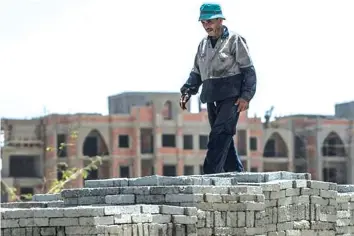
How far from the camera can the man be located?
1608cm

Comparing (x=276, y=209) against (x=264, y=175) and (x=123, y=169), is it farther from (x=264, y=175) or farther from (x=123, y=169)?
(x=123, y=169)

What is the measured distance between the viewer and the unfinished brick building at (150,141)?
76.2 m

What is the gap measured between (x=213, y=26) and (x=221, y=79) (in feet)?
1.92

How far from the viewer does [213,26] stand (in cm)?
1612

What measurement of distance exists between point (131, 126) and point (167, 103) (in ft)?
8.29

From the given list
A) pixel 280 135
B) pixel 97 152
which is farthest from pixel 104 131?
pixel 280 135

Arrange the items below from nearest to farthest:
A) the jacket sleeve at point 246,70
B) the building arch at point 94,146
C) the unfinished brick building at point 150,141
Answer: the jacket sleeve at point 246,70, the unfinished brick building at point 150,141, the building arch at point 94,146

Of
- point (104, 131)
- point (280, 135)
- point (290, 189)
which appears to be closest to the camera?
point (290, 189)

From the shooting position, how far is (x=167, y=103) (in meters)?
79.4

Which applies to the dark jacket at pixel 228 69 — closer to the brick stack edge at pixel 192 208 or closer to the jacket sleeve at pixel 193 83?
the jacket sleeve at pixel 193 83

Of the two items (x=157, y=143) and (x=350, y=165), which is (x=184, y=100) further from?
(x=350, y=165)

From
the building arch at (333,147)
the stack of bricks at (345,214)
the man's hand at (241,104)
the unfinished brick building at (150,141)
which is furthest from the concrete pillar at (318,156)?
the man's hand at (241,104)

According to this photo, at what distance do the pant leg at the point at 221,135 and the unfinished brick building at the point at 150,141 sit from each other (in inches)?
2234

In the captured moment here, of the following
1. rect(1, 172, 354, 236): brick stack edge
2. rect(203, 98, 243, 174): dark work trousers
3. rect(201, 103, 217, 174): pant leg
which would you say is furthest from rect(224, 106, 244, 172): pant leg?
rect(1, 172, 354, 236): brick stack edge
